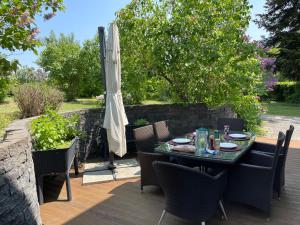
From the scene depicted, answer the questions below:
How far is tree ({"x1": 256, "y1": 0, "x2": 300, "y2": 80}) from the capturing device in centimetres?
1609

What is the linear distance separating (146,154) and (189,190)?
1.15 metres

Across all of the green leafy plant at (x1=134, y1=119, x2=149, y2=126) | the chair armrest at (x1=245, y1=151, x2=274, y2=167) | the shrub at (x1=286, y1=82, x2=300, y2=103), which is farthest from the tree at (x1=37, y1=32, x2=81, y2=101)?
the shrub at (x1=286, y1=82, x2=300, y2=103)

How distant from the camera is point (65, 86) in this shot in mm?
10672

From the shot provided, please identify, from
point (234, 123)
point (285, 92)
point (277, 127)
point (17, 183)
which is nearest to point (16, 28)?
point (17, 183)

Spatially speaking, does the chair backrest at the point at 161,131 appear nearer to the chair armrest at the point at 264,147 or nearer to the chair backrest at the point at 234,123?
the chair backrest at the point at 234,123

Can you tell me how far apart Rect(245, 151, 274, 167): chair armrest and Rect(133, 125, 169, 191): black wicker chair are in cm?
109

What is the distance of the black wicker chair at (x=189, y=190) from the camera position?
2.35m

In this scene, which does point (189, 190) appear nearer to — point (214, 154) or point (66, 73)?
point (214, 154)

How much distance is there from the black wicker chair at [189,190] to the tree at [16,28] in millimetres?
1700

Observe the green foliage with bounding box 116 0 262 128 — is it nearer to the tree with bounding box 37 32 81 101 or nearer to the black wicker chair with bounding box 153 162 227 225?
the black wicker chair with bounding box 153 162 227 225

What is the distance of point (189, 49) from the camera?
5598 mm

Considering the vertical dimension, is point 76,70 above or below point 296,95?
above

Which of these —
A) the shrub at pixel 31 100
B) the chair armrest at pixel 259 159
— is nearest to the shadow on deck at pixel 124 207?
the chair armrest at pixel 259 159

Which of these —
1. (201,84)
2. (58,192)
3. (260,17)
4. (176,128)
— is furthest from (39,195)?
(260,17)
